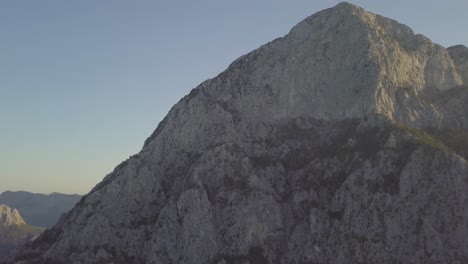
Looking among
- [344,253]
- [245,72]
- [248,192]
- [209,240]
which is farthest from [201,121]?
[344,253]

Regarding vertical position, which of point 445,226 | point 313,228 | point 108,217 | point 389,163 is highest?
point 108,217

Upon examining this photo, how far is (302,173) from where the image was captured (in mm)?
167000

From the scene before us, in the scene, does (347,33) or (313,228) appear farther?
(347,33)

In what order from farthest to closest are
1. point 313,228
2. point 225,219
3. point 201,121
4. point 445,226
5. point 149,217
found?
1. point 201,121
2. point 149,217
3. point 225,219
4. point 313,228
5. point 445,226

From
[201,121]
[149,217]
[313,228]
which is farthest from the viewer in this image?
[201,121]

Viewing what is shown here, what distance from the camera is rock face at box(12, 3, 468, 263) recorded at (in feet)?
455

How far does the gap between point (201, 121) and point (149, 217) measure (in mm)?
42226

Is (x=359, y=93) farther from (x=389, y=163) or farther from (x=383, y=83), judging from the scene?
(x=389, y=163)

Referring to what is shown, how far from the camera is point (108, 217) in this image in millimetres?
172875

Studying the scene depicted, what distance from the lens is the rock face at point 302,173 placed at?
13875 centimetres

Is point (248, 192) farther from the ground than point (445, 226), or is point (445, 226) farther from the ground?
point (248, 192)

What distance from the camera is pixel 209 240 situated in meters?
153

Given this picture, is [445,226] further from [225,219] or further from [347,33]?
[347,33]

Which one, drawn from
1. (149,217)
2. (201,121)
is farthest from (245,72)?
(149,217)
